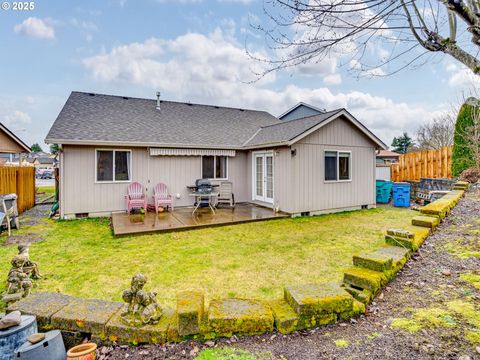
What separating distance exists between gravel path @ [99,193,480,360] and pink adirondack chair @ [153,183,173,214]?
285 inches

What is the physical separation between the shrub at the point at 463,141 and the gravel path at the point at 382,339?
11.0 meters

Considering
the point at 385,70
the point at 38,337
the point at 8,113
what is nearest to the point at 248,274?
the point at 38,337

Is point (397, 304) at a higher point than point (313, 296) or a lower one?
lower

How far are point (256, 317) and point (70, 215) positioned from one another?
27.2 feet

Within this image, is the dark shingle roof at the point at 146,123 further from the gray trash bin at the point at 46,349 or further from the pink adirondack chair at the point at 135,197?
the gray trash bin at the point at 46,349

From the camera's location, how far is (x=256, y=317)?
2.33 m


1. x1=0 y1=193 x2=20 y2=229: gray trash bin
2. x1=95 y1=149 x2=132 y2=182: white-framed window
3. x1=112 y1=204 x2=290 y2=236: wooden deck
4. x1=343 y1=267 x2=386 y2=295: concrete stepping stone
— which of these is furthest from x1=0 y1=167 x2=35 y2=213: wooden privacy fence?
x1=343 y1=267 x2=386 y2=295: concrete stepping stone

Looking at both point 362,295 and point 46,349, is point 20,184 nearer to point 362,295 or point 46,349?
point 46,349

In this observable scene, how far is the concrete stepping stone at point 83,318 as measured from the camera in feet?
7.67

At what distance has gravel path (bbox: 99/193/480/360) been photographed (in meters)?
1.97

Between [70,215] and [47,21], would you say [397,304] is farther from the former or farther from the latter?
[47,21]

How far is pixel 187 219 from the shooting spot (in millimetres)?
8102

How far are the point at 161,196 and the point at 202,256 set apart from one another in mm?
4940

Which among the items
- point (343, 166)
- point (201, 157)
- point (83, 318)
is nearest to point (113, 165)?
point (201, 157)
